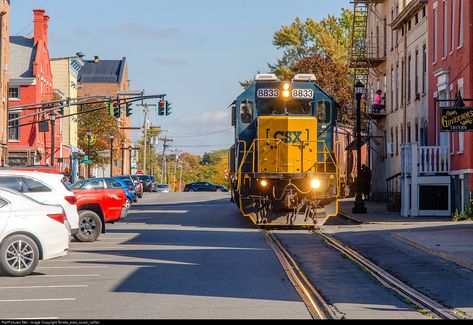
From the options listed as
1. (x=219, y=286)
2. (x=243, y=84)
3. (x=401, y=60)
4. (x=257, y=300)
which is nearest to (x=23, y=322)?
(x=257, y=300)

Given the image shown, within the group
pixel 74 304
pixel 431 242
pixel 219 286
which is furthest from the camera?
pixel 431 242

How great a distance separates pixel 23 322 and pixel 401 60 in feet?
129

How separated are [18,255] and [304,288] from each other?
5.55 metres

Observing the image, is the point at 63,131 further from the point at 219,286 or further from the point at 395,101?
the point at 219,286

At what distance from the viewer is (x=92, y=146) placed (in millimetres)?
91562

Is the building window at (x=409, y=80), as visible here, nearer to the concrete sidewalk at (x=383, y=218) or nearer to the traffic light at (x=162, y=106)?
the concrete sidewalk at (x=383, y=218)

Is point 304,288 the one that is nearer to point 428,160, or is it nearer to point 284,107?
point 284,107

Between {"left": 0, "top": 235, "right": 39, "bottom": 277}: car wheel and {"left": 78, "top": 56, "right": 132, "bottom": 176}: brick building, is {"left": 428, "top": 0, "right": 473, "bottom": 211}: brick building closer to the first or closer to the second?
{"left": 0, "top": 235, "right": 39, "bottom": 277}: car wheel

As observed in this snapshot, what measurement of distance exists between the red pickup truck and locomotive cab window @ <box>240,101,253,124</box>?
16.5ft

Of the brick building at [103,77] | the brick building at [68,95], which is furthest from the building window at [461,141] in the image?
the brick building at [103,77]

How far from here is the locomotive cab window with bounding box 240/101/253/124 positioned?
31.1 metres

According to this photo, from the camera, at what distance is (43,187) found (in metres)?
21.2

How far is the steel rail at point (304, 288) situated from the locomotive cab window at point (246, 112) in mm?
8070

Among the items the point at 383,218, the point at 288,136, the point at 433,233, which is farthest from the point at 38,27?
the point at 433,233
